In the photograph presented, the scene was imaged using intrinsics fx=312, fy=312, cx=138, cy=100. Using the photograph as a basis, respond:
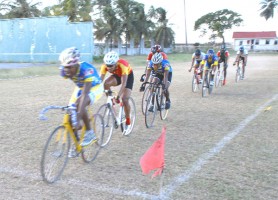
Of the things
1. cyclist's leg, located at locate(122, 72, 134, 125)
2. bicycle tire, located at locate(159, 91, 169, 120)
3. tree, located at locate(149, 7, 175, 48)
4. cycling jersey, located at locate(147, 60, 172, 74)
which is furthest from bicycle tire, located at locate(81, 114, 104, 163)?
tree, located at locate(149, 7, 175, 48)

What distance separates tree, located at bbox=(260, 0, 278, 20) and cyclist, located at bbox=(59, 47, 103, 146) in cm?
8423

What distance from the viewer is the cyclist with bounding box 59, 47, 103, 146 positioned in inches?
166

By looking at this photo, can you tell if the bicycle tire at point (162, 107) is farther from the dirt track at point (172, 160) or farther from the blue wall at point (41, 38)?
the blue wall at point (41, 38)

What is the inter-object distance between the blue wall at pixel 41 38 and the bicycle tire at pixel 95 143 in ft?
84.5

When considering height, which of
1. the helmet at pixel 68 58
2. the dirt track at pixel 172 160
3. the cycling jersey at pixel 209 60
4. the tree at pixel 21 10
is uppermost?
the tree at pixel 21 10

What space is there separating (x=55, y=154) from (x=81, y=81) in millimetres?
1151

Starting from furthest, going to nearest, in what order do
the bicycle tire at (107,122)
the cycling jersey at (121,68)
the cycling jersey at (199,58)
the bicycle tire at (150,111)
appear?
1. the cycling jersey at (199,58)
2. the bicycle tire at (150,111)
3. the cycling jersey at (121,68)
4. the bicycle tire at (107,122)

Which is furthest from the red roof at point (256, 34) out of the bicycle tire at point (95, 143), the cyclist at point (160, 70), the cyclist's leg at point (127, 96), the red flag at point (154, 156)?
the red flag at point (154, 156)

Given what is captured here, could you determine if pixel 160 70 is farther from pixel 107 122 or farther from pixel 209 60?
pixel 209 60

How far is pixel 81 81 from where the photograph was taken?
4.69 metres

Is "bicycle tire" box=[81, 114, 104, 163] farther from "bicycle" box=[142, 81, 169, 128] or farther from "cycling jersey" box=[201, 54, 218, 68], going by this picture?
"cycling jersey" box=[201, 54, 218, 68]

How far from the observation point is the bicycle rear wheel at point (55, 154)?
4.06 m

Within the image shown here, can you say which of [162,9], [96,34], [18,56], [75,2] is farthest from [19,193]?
[162,9]

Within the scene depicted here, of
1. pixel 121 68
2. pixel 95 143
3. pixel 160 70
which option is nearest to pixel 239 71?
pixel 160 70
